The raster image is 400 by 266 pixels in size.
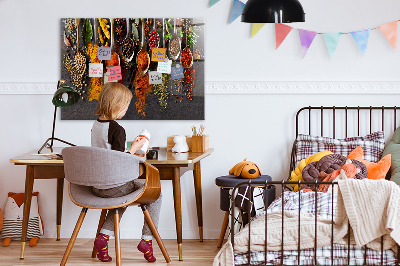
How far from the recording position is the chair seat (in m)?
3.35

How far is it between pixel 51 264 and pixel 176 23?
1.87 m

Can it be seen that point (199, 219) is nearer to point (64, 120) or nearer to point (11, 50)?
point (64, 120)

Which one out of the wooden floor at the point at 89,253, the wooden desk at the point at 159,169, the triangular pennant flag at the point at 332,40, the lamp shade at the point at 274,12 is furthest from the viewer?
the triangular pennant flag at the point at 332,40

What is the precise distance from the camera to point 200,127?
4141 mm

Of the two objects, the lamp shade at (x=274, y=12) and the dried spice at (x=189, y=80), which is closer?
the lamp shade at (x=274, y=12)

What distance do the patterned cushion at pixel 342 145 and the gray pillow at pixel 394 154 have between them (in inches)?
2.5

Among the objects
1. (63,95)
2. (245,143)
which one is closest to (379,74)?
(245,143)

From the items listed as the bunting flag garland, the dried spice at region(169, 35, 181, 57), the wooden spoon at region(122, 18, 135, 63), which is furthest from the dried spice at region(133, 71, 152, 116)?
the bunting flag garland

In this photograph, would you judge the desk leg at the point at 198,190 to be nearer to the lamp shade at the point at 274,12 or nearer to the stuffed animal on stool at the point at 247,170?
the stuffed animal on stool at the point at 247,170

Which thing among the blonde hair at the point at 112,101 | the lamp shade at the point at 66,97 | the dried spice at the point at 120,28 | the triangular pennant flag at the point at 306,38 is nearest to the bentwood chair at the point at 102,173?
the blonde hair at the point at 112,101

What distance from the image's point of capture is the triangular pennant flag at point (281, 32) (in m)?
4.32

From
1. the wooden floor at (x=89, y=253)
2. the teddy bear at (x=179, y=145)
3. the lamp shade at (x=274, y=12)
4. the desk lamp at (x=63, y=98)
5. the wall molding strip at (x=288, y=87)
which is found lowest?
the wooden floor at (x=89, y=253)

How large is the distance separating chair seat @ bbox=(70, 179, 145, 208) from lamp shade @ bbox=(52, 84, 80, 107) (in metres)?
0.86

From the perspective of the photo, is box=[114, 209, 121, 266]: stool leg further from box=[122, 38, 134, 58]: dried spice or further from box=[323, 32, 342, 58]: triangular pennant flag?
box=[323, 32, 342, 58]: triangular pennant flag
